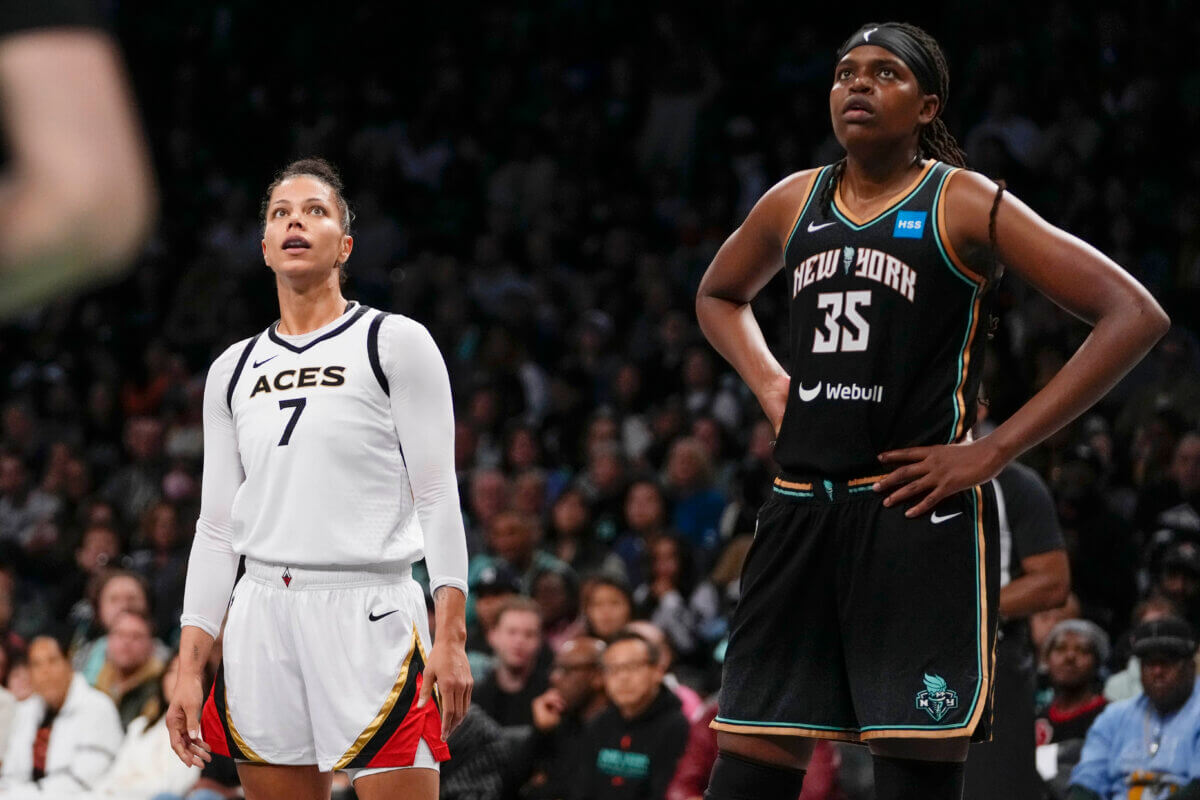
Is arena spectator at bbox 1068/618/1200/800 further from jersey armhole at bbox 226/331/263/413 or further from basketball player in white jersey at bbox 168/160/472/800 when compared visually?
jersey armhole at bbox 226/331/263/413

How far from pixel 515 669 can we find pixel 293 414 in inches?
165

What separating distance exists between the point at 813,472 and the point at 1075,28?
9003 millimetres

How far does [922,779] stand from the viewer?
11.4 ft

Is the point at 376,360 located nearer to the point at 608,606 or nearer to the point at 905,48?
the point at 905,48

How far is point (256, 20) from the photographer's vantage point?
16.7 m

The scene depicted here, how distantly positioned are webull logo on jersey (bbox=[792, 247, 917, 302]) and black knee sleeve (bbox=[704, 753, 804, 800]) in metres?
1.04

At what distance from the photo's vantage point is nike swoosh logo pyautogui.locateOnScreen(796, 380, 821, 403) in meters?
3.64

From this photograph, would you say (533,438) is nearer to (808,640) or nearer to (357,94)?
(357,94)

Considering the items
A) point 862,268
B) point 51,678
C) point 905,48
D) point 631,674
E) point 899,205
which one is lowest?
point 51,678

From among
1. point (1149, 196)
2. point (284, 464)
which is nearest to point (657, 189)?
point (1149, 196)

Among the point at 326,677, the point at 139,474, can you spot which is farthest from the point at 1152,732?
the point at 139,474

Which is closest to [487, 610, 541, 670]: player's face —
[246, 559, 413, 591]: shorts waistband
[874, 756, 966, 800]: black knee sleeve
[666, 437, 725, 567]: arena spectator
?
[666, 437, 725, 567]: arena spectator

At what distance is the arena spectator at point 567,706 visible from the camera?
Answer: 7.73 metres

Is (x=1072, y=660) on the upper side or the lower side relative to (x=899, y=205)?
lower
